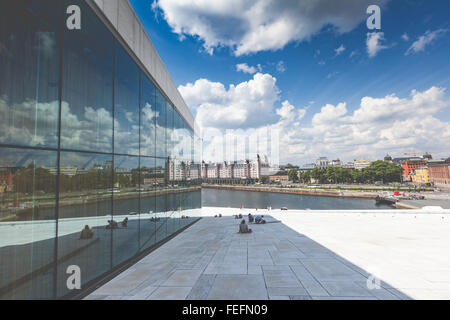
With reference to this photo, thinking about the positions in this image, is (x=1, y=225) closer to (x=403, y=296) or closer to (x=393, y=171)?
(x=403, y=296)

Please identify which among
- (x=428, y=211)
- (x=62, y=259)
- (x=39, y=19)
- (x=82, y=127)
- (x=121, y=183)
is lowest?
(x=428, y=211)

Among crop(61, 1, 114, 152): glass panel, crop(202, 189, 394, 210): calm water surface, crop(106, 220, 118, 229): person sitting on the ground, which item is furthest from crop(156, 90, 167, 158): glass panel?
crop(202, 189, 394, 210): calm water surface

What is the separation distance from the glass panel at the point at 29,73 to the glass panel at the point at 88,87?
12.7 inches

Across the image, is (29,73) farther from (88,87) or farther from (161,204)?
(161,204)

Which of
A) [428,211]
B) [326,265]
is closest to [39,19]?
[326,265]

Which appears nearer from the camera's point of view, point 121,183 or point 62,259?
point 62,259

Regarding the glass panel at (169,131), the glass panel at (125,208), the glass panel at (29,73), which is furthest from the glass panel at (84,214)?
the glass panel at (169,131)

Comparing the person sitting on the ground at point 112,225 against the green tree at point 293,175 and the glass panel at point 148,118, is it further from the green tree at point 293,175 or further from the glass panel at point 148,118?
the green tree at point 293,175

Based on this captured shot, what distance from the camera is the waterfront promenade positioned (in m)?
5.70

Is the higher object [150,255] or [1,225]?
[1,225]

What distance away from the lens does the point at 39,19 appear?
4668 mm

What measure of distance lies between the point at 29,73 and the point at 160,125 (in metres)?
7.35
